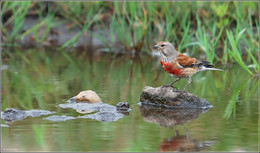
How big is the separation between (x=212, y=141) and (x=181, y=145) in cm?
32

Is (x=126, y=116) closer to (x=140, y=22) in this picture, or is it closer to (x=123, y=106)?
(x=123, y=106)

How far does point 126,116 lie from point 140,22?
601cm

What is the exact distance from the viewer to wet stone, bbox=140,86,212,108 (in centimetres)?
709

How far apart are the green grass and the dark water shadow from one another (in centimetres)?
441

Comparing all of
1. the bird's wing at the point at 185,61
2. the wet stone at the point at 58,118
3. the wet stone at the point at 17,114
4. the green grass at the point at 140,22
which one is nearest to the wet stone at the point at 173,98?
the bird's wing at the point at 185,61

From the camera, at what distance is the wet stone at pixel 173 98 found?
23.2 ft

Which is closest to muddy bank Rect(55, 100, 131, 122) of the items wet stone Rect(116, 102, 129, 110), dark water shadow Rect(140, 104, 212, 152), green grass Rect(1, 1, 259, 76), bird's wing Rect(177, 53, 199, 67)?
wet stone Rect(116, 102, 129, 110)

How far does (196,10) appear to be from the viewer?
12.6m

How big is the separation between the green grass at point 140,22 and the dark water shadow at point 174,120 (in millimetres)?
4409

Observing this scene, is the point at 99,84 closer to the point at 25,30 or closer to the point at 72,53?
the point at 72,53

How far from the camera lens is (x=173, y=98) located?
7117 mm

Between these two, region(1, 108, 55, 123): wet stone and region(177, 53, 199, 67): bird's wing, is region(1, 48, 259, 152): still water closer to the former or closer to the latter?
region(1, 108, 55, 123): wet stone

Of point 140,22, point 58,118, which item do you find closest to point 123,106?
point 58,118

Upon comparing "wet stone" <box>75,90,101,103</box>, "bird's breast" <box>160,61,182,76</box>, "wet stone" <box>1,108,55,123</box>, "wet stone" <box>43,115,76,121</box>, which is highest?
"bird's breast" <box>160,61,182,76</box>
